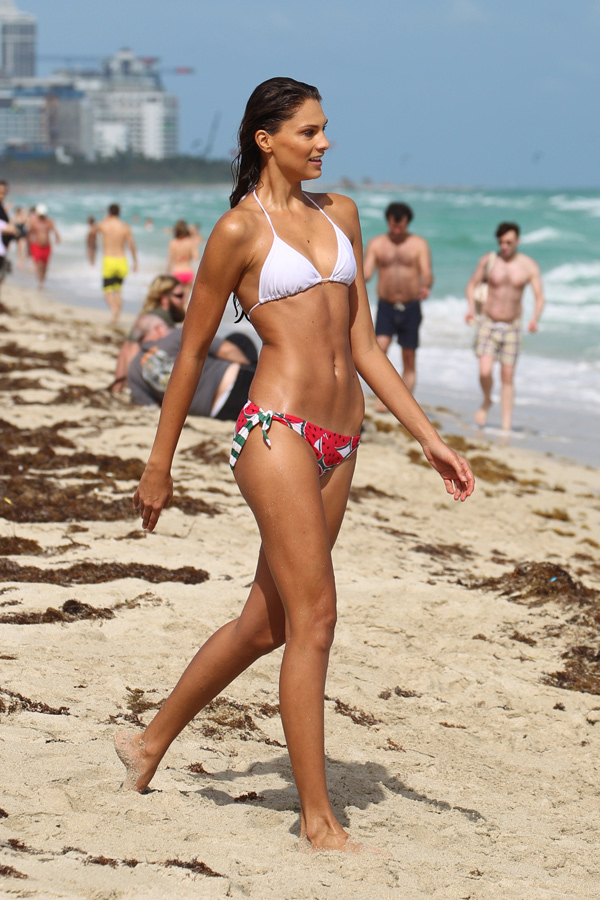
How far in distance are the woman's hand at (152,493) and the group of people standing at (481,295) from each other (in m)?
6.12

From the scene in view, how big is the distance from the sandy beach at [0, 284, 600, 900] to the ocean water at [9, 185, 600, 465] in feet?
11.2

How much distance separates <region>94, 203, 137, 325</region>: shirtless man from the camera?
15.2 m

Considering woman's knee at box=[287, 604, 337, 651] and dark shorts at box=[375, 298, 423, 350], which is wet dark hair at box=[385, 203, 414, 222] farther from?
woman's knee at box=[287, 604, 337, 651]

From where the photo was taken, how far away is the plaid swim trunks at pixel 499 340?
8.91m

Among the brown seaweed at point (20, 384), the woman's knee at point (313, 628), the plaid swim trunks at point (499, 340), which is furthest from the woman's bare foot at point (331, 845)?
the plaid swim trunks at point (499, 340)

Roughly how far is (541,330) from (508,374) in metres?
8.93

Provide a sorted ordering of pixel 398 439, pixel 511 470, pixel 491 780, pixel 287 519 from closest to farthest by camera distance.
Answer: pixel 287 519, pixel 491 780, pixel 511 470, pixel 398 439

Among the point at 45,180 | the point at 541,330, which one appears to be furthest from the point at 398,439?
the point at 45,180

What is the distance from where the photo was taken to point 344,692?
348 centimetres

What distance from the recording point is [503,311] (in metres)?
8.96

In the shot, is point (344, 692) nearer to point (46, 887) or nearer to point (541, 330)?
point (46, 887)

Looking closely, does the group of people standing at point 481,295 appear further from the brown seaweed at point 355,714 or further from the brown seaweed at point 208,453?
the brown seaweed at point 355,714

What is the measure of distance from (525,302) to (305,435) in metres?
20.0

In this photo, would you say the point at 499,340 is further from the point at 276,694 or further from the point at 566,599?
the point at 276,694
